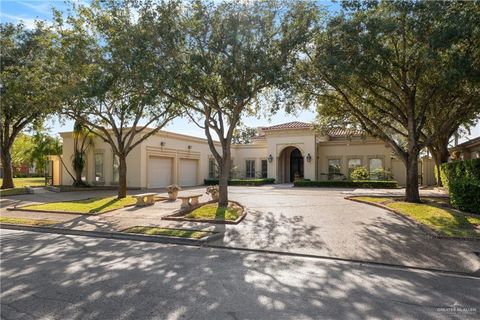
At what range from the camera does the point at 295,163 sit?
3322 cm

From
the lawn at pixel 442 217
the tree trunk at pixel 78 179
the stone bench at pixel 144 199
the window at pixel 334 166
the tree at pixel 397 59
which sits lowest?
the lawn at pixel 442 217

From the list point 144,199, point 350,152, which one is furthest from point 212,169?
point 144,199

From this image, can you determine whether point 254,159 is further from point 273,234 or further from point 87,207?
point 273,234

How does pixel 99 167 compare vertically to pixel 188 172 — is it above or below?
above

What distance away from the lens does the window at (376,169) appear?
1083 inches

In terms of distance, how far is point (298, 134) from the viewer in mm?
30188

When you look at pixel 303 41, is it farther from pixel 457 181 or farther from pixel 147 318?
pixel 147 318

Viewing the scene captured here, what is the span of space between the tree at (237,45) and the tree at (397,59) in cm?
123

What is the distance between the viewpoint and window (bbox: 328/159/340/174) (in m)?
29.8

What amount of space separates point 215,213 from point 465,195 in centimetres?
844

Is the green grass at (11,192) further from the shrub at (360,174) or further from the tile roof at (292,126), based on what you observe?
the shrub at (360,174)

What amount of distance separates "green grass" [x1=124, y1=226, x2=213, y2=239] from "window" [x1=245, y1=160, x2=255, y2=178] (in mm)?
24131

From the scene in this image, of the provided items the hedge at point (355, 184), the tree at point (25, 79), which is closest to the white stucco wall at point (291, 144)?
the hedge at point (355, 184)

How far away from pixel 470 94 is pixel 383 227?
658cm
